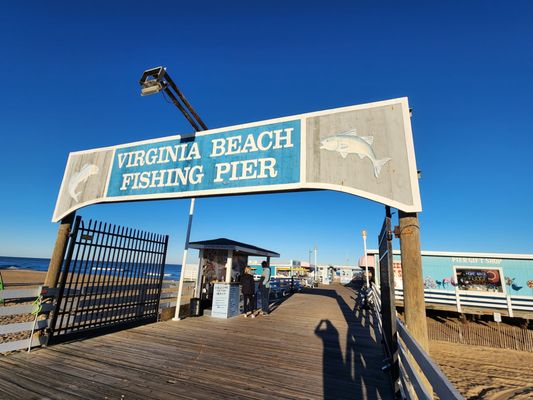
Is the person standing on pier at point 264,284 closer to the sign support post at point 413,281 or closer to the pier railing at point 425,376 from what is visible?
the sign support post at point 413,281

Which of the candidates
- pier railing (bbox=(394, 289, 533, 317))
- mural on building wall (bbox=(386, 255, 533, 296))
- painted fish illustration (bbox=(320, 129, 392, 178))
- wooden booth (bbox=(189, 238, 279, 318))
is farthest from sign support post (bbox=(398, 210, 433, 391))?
pier railing (bbox=(394, 289, 533, 317))

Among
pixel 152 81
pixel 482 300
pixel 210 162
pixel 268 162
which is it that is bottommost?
pixel 482 300

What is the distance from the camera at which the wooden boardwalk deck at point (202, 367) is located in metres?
3.47

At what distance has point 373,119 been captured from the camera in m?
4.52

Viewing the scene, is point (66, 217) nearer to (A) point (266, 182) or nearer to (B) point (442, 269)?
(A) point (266, 182)

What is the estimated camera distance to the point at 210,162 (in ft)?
18.7

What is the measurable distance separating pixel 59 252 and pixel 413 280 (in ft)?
25.5

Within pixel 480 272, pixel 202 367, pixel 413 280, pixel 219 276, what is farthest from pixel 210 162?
pixel 480 272

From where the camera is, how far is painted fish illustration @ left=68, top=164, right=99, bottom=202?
6738 millimetres

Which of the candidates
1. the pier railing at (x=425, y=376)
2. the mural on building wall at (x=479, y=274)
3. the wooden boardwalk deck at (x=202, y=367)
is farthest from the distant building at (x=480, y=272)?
the pier railing at (x=425, y=376)

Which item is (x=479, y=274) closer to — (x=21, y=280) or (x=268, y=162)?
(x=268, y=162)

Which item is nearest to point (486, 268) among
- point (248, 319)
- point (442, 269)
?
point (442, 269)

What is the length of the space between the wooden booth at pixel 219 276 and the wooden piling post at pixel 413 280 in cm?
656

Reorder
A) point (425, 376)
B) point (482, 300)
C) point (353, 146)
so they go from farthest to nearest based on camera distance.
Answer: point (482, 300), point (353, 146), point (425, 376)
